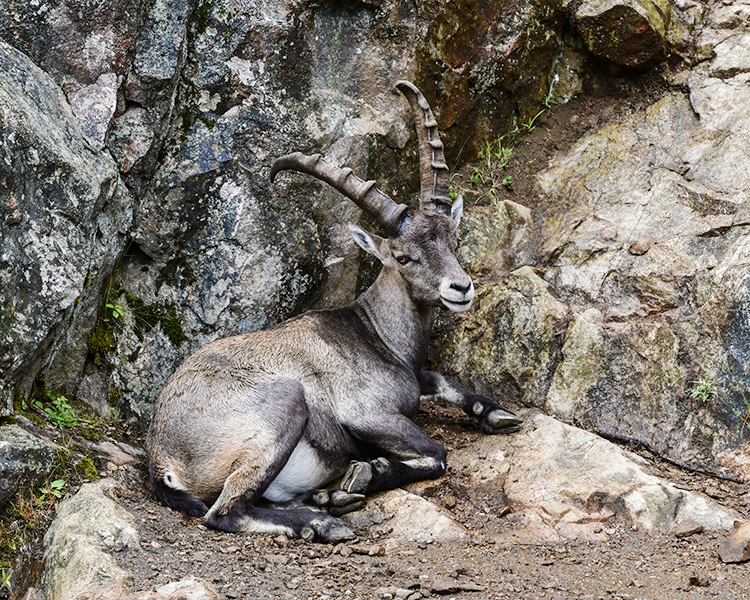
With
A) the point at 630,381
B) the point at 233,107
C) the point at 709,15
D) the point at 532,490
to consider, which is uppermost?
the point at 709,15

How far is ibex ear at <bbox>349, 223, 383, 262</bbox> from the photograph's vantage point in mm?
7332

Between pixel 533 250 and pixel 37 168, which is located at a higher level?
pixel 533 250

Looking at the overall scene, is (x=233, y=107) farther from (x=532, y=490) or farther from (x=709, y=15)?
(x=709, y=15)

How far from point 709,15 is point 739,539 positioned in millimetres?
6123

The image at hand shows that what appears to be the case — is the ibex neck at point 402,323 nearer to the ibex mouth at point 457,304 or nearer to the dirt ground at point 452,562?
the ibex mouth at point 457,304

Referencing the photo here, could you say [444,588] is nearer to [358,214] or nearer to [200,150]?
[358,214]

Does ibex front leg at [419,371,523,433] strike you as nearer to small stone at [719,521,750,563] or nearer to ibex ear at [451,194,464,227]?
ibex ear at [451,194,464,227]

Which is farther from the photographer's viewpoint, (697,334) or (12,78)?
(697,334)

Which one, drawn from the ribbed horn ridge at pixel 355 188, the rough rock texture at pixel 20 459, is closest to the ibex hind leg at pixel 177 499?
the rough rock texture at pixel 20 459

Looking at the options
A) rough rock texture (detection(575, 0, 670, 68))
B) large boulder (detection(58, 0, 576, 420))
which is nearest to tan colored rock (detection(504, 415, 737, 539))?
large boulder (detection(58, 0, 576, 420))

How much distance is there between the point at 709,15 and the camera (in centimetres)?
890

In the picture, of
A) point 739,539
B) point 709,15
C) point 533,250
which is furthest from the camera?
point 709,15

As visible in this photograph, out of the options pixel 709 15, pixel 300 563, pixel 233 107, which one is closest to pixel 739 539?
pixel 300 563

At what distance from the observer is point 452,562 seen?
17.4 ft
